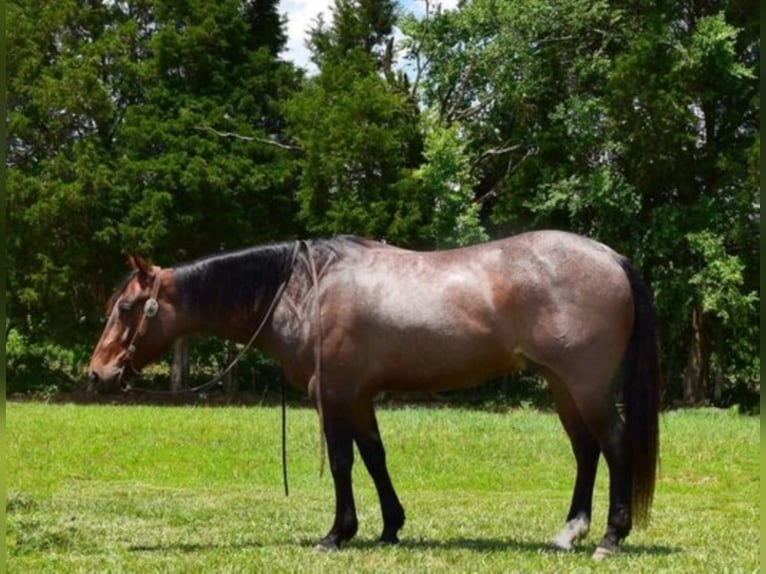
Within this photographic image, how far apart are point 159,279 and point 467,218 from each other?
22.1m

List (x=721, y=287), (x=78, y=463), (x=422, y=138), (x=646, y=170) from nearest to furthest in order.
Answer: (x=78, y=463) → (x=721, y=287) → (x=646, y=170) → (x=422, y=138)

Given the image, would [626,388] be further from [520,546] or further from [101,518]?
[101,518]

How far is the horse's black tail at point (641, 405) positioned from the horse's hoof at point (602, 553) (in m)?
0.41

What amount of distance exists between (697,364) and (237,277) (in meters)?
23.3

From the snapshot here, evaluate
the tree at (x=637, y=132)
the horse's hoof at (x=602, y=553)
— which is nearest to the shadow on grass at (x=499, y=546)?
the horse's hoof at (x=602, y=553)

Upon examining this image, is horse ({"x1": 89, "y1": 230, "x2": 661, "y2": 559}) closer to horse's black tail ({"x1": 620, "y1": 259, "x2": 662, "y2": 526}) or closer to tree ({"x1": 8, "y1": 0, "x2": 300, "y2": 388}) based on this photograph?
horse's black tail ({"x1": 620, "y1": 259, "x2": 662, "y2": 526})

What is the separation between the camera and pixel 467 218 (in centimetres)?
2889

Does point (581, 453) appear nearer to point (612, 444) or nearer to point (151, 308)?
point (612, 444)

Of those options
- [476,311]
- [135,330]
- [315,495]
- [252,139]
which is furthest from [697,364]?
[135,330]

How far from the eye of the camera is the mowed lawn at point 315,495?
20.2 feet

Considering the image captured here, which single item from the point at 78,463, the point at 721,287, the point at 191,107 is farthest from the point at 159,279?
the point at 191,107

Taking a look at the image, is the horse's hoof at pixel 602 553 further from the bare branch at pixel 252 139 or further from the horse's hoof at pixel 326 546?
the bare branch at pixel 252 139

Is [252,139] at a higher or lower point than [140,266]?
higher

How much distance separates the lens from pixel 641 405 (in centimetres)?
655
